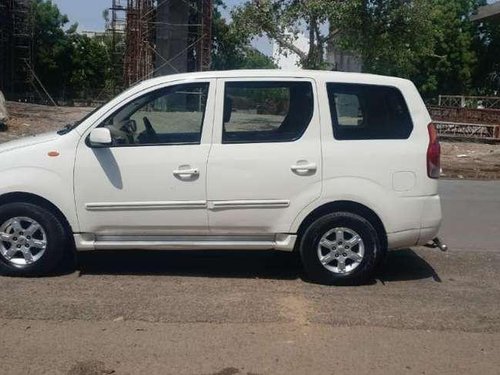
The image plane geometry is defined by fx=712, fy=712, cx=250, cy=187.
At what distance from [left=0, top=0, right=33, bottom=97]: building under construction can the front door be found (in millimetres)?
41161

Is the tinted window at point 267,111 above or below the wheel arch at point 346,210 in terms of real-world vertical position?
above

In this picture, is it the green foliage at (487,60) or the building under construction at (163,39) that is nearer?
the building under construction at (163,39)

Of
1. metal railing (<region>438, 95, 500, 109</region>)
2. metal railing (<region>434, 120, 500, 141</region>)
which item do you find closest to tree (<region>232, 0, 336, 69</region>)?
metal railing (<region>434, 120, 500, 141</region>)

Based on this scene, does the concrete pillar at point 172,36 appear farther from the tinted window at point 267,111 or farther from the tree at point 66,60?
the tinted window at point 267,111

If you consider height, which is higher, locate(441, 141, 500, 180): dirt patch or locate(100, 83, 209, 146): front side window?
locate(100, 83, 209, 146): front side window

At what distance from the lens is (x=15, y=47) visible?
153ft

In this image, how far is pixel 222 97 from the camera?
21.4 feet

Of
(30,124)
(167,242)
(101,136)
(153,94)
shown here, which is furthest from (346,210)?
(30,124)

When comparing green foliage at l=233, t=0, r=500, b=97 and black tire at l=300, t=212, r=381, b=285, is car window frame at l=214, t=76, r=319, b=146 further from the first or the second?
green foliage at l=233, t=0, r=500, b=97

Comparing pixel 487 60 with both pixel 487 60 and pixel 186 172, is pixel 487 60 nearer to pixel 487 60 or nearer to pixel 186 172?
pixel 487 60

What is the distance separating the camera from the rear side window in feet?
21.5

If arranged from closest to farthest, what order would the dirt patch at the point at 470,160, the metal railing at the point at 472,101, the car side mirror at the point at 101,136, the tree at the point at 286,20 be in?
1. the car side mirror at the point at 101,136
2. the dirt patch at the point at 470,160
3. the tree at the point at 286,20
4. the metal railing at the point at 472,101

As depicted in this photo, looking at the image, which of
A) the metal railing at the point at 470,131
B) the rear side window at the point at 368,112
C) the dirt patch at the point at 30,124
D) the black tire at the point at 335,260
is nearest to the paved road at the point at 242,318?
the black tire at the point at 335,260

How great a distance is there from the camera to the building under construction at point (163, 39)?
135 ft
